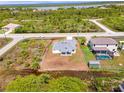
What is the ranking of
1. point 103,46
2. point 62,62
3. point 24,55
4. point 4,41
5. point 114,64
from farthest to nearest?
point 4,41 → point 103,46 → point 24,55 → point 62,62 → point 114,64

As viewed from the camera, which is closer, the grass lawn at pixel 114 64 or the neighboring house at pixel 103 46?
the grass lawn at pixel 114 64

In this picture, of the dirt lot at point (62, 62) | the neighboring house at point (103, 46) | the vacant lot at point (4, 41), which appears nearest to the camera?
the dirt lot at point (62, 62)

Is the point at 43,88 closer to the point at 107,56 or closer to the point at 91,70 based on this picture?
the point at 91,70

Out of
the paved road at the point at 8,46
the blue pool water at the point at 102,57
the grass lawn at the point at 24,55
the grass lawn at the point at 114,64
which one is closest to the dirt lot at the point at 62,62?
the grass lawn at the point at 24,55

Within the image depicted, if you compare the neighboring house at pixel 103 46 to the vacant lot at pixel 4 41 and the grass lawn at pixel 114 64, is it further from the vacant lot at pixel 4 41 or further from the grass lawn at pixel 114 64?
the vacant lot at pixel 4 41

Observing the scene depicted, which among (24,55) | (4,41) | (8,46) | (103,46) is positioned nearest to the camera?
(24,55)

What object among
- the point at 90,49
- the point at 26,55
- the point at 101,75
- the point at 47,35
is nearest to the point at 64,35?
the point at 47,35

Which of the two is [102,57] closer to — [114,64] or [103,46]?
[114,64]

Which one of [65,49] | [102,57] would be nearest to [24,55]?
[65,49]

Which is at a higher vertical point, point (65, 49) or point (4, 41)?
point (65, 49)
